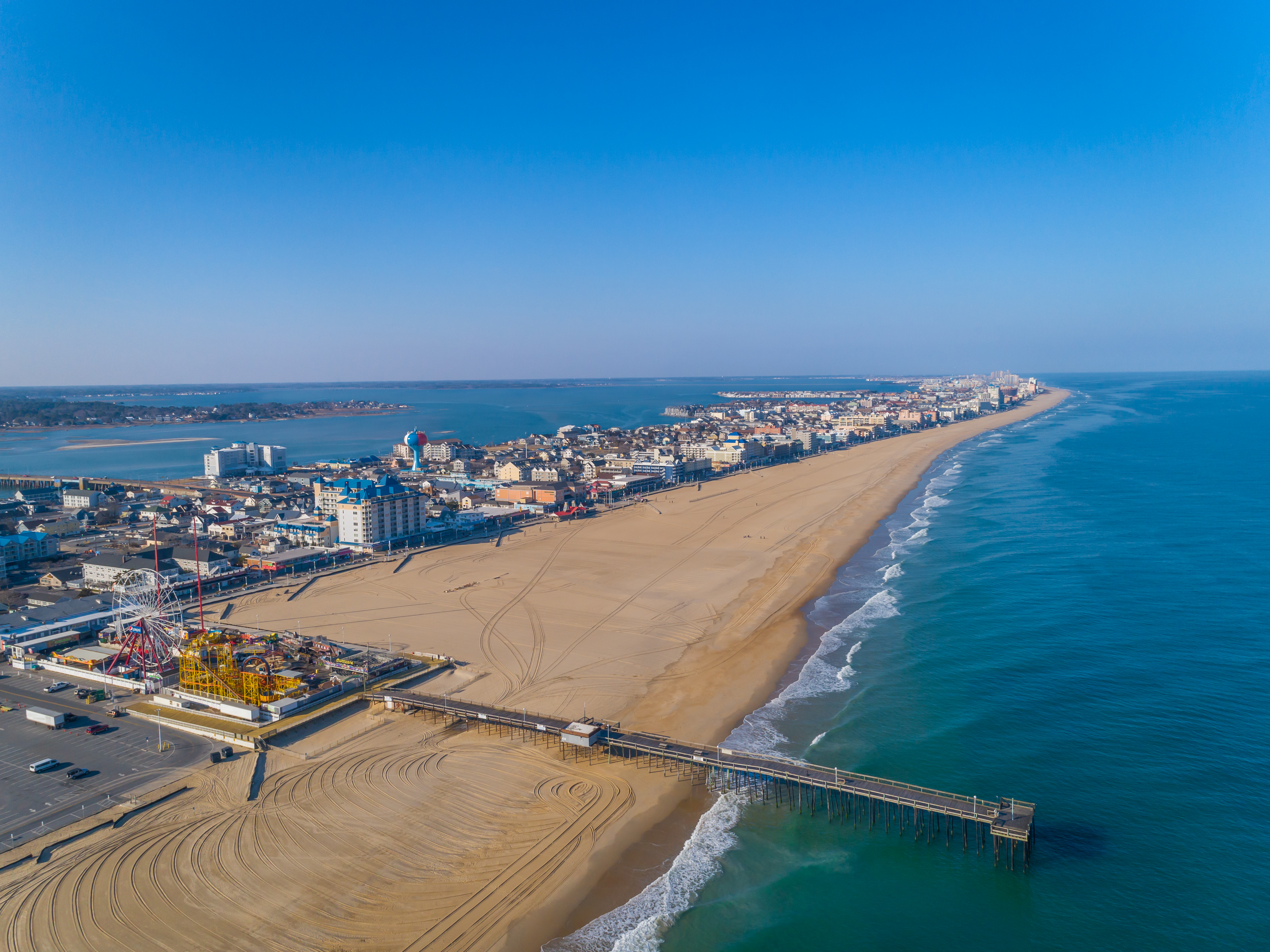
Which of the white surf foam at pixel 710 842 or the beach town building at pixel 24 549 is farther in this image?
the beach town building at pixel 24 549

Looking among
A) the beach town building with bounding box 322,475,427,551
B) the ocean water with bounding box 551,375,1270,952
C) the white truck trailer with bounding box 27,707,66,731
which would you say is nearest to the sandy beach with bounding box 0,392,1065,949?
the ocean water with bounding box 551,375,1270,952

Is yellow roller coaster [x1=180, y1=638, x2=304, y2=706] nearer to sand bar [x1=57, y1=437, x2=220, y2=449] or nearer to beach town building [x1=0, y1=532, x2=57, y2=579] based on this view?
beach town building [x1=0, y1=532, x2=57, y2=579]

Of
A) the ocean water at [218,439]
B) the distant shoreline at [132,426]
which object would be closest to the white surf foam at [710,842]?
the ocean water at [218,439]

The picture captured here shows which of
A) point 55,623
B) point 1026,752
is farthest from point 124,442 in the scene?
point 1026,752

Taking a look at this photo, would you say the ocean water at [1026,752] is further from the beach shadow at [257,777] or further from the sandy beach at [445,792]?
the beach shadow at [257,777]

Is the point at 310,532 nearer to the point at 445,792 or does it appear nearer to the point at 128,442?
the point at 445,792
